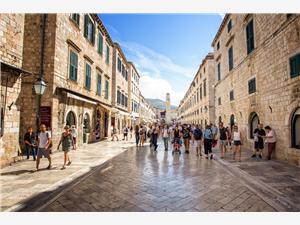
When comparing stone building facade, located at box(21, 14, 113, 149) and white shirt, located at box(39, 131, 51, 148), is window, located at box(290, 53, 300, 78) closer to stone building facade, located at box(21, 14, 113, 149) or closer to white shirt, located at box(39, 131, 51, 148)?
white shirt, located at box(39, 131, 51, 148)

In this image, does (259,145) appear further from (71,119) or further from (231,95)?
(71,119)

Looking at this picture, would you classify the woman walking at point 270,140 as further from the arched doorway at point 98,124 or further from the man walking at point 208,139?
the arched doorway at point 98,124

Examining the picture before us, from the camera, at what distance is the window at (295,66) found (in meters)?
6.99

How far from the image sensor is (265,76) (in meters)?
9.34

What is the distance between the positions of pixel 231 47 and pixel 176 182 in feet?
43.6

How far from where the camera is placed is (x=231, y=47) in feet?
47.3

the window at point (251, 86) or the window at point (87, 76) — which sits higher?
the window at point (87, 76)

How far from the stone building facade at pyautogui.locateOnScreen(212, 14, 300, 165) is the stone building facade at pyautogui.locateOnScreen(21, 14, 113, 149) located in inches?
431

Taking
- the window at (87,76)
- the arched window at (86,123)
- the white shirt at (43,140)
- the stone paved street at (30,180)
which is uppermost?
the window at (87,76)

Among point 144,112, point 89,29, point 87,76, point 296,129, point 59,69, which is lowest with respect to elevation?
point 296,129

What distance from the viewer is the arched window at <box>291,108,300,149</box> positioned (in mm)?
7246

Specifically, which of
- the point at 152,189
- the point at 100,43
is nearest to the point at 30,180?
the point at 152,189

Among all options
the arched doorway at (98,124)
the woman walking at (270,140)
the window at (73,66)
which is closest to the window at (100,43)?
the window at (73,66)

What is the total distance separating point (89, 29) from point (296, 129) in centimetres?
1515
